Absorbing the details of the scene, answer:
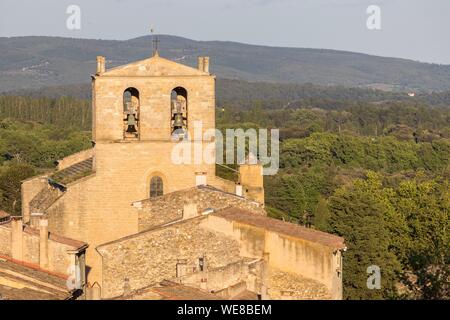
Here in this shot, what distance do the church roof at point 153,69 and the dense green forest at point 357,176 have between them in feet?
18.3

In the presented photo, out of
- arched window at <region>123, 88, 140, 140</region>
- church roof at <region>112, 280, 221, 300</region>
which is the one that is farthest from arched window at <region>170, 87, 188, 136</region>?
church roof at <region>112, 280, 221, 300</region>

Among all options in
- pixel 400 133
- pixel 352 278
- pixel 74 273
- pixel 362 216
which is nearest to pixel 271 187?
pixel 362 216

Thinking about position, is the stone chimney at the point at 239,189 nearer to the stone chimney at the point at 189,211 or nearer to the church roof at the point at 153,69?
the church roof at the point at 153,69

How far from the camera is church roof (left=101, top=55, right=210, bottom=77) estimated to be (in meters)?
30.3

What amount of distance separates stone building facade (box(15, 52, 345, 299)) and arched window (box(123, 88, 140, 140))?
1.1 inches

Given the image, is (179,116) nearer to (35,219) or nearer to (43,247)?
(35,219)

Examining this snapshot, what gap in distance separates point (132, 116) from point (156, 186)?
1767mm

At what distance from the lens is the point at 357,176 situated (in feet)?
301

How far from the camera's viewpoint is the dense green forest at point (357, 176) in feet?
125

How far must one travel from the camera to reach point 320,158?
108750mm

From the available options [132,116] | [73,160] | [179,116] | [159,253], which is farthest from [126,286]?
[73,160]

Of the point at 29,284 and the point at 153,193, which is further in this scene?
the point at 153,193

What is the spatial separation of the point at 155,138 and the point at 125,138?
75cm

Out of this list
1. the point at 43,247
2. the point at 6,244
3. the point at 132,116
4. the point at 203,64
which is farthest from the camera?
the point at 203,64
